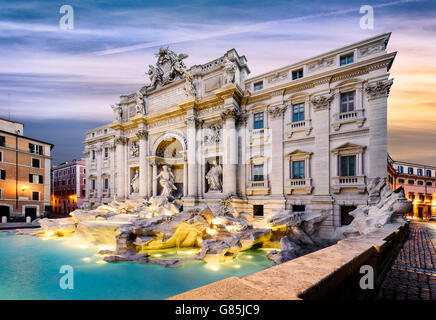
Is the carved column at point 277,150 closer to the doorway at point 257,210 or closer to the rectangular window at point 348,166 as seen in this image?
the doorway at point 257,210

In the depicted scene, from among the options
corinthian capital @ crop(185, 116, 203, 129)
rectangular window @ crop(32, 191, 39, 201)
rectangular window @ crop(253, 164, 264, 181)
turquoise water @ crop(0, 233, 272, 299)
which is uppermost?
corinthian capital @ crop(185, 116, 203, 129)

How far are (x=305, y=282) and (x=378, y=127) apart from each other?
44.3 ft

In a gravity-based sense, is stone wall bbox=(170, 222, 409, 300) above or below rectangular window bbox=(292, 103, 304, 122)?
below

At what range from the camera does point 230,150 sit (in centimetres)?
1599

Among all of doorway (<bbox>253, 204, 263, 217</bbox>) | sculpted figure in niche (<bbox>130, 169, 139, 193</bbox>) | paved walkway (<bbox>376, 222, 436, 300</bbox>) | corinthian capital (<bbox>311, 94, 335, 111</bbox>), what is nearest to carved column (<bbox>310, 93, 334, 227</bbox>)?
corinthian capital (<bbox>311, 94, 335, 111</bbox>)

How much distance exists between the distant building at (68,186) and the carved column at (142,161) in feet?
69.2

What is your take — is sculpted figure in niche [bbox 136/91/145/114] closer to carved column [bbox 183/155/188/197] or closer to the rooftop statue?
the rooftop statue

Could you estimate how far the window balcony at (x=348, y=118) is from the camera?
12591 mm

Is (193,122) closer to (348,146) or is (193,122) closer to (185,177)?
(185,177)

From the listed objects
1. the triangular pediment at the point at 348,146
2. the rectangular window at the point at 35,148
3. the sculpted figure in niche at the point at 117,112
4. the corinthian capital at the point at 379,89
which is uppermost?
the sculpted figure in niche at the point at 117,112

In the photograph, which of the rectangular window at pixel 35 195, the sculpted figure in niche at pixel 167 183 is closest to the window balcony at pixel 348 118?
the sculpted figure in niche at pixel 167 183

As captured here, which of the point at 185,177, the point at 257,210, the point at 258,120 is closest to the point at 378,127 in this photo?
the point at 258,120

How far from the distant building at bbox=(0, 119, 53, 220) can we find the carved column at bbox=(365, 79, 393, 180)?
35.9 meters

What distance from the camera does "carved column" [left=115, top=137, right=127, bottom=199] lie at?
72.8 ft
